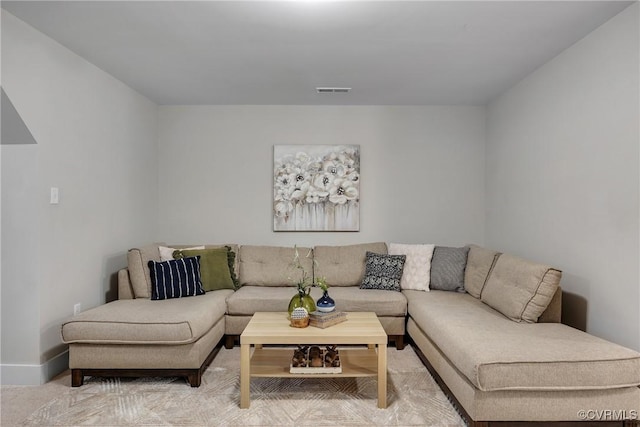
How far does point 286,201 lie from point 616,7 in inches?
135

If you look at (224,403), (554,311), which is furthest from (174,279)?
(554,311)

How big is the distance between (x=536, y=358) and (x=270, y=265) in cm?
284

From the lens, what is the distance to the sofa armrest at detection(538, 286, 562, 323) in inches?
120

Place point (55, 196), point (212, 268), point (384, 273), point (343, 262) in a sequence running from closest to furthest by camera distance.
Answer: point (55, 196) → point (212, 268) → point (384, 273) → point (343, 262)

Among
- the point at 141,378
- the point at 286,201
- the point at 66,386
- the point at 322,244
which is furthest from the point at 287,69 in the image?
the point at 66,386

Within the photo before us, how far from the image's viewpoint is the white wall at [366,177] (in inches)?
200

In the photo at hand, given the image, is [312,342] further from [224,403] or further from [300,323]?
[224,403]

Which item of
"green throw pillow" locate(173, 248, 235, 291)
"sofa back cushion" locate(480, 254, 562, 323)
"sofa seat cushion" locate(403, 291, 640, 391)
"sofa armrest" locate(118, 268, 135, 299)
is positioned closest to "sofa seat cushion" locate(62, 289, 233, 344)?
"sofa armrest" locate(118, 268, 135, 299)

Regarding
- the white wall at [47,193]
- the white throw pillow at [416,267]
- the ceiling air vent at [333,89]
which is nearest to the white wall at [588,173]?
the white throw pillow at [416,267]

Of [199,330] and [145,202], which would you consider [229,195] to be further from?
[199,330]

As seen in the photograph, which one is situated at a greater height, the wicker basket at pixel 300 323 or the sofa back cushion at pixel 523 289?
the sofa back cushion at pixel 523 289

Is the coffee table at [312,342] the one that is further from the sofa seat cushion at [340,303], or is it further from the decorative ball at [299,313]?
the sofa seat cushion at [340,303]

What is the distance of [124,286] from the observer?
150 inches

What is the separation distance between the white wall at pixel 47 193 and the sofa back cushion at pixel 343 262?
2.00 metres
